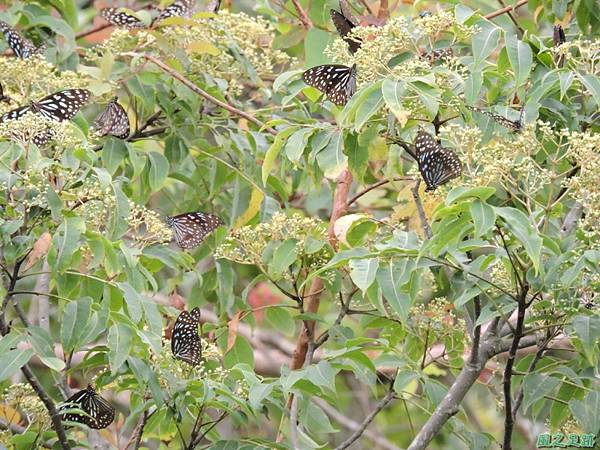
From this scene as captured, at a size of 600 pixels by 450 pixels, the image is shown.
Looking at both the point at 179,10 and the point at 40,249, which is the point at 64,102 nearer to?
the point at 40,249

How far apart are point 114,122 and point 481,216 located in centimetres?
138

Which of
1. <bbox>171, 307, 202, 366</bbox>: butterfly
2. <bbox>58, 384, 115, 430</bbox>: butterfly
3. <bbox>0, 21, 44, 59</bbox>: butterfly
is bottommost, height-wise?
<bbox>58, 384, 115, 430</bbox>: butterfly

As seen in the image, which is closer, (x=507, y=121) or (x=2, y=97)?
(x=507, y=121)

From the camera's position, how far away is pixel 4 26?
326 cm

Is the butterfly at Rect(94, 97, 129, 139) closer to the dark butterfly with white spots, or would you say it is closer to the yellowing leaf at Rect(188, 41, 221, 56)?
the yellowing leaf at Rect(188, 41, 221, 56)

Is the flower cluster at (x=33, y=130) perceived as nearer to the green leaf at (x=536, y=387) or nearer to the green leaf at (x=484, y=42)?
the green leaf at (x=484, y=42)

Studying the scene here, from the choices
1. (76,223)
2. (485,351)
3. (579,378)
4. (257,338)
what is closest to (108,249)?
(76,223)

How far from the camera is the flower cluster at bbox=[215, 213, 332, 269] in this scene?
2.87 m

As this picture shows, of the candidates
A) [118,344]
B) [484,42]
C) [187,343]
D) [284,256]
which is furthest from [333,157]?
[118,344]

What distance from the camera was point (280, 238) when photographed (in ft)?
9.55

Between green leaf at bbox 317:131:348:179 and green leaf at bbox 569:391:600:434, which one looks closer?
green leaf at bbox 569:391:600:434

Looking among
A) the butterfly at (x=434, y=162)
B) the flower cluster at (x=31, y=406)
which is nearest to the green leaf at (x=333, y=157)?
the butterfly at (x=434, y=162)

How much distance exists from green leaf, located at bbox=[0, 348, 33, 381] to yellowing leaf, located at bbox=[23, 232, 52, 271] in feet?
0.72

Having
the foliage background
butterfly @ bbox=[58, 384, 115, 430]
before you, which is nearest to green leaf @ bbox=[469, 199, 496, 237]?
the foliage background
